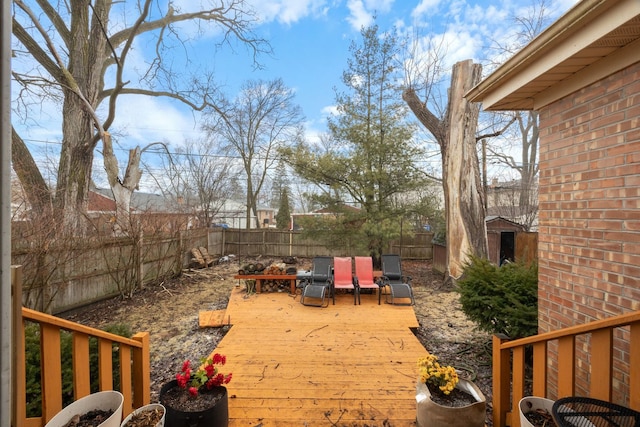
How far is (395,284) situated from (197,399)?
15.1 feet

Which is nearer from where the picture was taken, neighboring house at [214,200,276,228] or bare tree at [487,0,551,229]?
bare tree at [487,0,551,229]

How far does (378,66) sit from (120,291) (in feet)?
29.5

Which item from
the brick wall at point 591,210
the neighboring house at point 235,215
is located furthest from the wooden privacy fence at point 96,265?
the brick wall at point 591,210

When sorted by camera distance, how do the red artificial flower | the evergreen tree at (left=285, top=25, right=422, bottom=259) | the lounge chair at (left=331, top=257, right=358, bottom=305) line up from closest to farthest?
1. the red artificial flower
2. the lounge chair at (left=331, top=257, right=358, bottom=305)
3. the evergreen tree at (left=285, top=25, right=422, bottom=259)

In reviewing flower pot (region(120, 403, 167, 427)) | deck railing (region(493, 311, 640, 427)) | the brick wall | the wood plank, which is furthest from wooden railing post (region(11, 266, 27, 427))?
the wood plank

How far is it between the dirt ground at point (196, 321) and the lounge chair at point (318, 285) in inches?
71.2

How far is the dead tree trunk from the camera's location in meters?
7.02

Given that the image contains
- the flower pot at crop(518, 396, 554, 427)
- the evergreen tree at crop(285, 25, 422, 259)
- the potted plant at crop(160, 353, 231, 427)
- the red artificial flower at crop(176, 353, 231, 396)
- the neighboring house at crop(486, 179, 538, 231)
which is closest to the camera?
the flower pot at crop(518, 396, 554, 427)

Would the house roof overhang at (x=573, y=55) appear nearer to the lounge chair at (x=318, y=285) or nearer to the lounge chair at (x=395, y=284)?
the lounge chair at (x=395, y=284)

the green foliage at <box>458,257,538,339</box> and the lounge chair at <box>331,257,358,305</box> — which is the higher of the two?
the green foliage at <box>458,257,538,339</box>

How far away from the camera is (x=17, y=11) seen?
5.55m

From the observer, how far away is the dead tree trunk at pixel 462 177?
23.0 feet

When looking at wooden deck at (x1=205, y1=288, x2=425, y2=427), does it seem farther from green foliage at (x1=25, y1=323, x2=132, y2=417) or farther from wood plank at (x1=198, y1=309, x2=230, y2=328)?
green foliage at (x1=25, y1=323, x2=132, y2=417)

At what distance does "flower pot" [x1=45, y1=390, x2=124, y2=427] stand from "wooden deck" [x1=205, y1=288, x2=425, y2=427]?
948 millimetres
